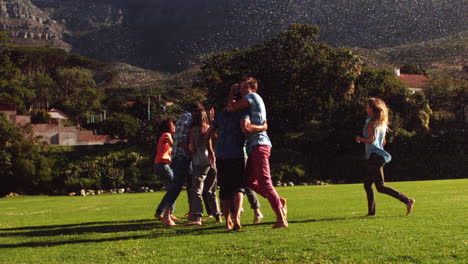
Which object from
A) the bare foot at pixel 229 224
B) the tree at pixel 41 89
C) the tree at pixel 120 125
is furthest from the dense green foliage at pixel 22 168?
the tree at pixel 41 89

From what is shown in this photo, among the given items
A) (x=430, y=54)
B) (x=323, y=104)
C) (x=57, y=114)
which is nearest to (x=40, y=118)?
(x=57, y=114)

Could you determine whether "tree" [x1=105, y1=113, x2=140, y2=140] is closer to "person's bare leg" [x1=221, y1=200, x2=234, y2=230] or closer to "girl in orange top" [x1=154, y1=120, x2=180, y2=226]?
"girl in orange top" [x1=154, y1=120, x2=180, y2=226]

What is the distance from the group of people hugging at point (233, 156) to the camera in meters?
7.02

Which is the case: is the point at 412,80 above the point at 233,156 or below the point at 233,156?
above

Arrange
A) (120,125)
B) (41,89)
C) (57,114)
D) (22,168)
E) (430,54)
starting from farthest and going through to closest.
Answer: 1. (430,54)
2. (41,89)
3. (57,114)
4. (120,125)
5. (22,168)

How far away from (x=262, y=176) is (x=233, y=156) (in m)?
0.54

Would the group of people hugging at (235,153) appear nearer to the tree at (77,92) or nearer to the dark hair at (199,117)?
the dark hair at (199,117)

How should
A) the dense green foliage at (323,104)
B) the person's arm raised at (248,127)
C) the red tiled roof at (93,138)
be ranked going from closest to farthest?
the person's arm raised at (248,127) < the dense green foliage at (323,104) < the red tiled roof at (93,138)

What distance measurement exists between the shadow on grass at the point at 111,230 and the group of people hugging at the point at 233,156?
295 millimetres

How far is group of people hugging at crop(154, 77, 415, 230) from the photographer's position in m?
7.02

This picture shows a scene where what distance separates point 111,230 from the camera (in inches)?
309

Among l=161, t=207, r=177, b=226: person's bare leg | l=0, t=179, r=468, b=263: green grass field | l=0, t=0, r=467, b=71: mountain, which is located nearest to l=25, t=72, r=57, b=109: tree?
l=0, t=0, r=467, b=71: mountain

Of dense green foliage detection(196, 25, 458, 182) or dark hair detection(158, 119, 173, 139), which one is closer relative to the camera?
dark hair detection(158, 119, 173, 139)

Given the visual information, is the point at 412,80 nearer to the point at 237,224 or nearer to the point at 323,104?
the point at 323,104
